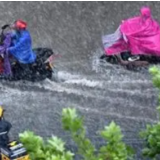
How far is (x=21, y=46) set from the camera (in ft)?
34.8

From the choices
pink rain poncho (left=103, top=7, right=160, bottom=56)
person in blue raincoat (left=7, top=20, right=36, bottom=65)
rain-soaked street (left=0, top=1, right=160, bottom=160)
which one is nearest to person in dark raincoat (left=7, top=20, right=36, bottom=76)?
person in blue raincoat (left=7, top=20, right=36, bottom=65)

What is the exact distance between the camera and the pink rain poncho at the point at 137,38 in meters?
11.5

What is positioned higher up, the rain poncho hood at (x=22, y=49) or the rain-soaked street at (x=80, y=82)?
the rain poncho hood at (x=22, y=49)

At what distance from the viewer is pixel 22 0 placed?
48.4 ft

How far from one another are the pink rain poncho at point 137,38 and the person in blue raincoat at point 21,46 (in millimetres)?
1635

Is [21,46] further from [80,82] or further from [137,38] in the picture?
[137,38]


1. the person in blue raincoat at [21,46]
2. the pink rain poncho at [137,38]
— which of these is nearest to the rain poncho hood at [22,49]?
the person in blue raincoat at [21,46]

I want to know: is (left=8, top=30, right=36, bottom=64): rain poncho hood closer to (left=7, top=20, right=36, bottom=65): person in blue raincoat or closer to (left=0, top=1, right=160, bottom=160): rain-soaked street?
(left=7, top=20, right=36, bottom=65): person in blue raincoat

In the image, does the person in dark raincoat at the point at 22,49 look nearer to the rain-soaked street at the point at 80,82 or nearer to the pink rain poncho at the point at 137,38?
the rain-soaked street at the point at 80,82

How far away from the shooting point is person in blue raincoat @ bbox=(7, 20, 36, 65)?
1053 centimetres

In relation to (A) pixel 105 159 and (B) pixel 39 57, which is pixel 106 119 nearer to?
(B) pixel 39 57

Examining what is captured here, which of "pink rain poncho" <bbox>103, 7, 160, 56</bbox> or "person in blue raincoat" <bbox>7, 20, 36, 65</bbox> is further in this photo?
"pink rain poncho" <bbox>103, 7, 160, 56</bbox>

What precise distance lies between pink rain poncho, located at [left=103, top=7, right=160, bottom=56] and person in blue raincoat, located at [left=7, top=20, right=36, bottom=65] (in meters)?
1.64

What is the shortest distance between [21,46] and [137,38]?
2.24 m
